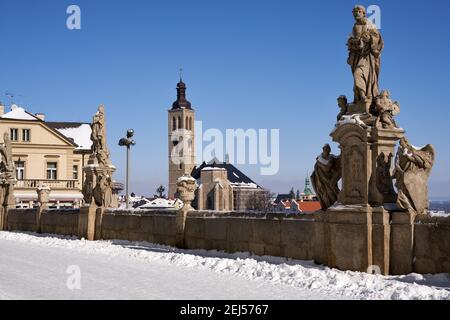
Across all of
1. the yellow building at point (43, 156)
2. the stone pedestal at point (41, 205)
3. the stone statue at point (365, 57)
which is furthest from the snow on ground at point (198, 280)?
the yellow building at point (43, 156)

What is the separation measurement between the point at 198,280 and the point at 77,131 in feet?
166

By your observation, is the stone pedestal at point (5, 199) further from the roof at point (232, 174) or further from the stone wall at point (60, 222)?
the roof at point (232, 174)

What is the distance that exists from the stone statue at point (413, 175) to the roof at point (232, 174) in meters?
114

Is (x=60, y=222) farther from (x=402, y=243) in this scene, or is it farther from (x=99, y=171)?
(x=402, y=243)

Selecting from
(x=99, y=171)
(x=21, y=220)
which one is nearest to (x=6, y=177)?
(x=21, y=220)

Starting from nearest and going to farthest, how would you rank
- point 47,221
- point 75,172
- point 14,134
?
point 47,221 < point 14,134 < point 75,172

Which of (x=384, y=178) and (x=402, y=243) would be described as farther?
(x=384, y=178)

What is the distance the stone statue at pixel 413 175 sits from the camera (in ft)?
33.5

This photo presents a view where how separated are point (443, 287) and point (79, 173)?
49191 mm

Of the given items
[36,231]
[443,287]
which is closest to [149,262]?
[443,287]

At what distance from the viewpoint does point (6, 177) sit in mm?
27656

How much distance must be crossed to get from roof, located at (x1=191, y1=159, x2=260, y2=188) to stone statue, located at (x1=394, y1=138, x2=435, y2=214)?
11361 centimetres
